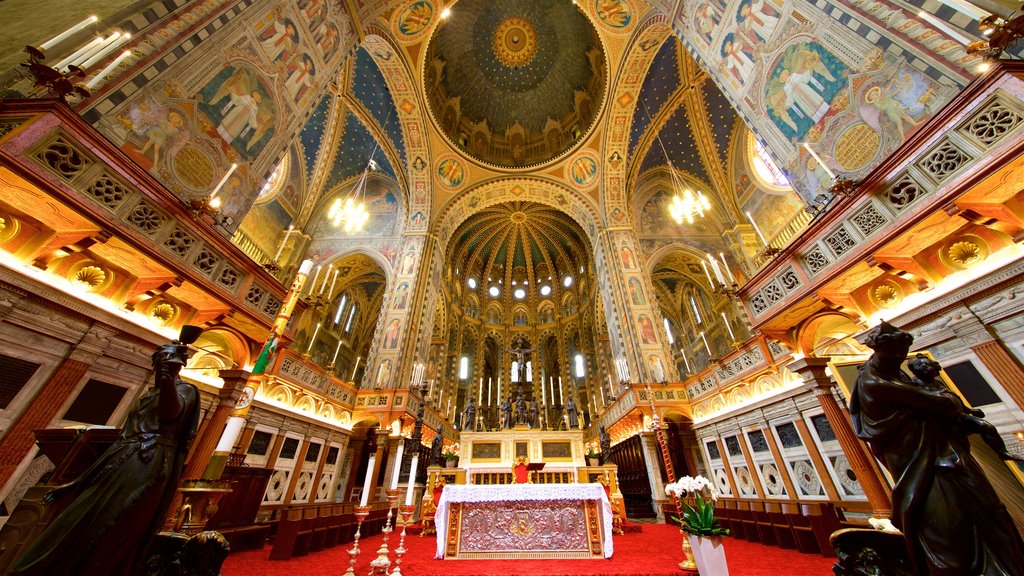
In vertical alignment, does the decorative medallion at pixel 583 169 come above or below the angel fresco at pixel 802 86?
above

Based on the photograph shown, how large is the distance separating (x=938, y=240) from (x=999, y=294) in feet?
3.14

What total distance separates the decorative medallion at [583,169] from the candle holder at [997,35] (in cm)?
1380

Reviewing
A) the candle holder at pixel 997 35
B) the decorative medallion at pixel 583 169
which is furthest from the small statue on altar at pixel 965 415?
the decorative medallion at pixel 583 169

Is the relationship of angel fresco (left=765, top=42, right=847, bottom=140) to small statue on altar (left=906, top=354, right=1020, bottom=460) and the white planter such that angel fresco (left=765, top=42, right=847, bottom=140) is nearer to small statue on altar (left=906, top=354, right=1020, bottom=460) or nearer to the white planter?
small statue on altar (left=906, top=354, right=1020, bottom=460)

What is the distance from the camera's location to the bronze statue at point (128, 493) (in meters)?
2.01

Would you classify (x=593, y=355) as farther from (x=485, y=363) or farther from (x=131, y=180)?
(x=131, y=180)

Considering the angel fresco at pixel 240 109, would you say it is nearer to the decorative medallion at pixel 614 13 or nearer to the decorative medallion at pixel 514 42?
the decorative medallion at pixel 614 13

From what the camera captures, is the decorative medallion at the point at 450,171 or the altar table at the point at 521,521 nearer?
the altar table at the point at 521,521

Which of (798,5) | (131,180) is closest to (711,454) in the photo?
(798,5)

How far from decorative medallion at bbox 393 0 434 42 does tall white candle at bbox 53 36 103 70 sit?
11.0 m

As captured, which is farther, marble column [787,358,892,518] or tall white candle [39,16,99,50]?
marble column [787,358,892,518]

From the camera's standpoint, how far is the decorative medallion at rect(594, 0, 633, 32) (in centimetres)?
1350

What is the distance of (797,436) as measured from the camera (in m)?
8.61

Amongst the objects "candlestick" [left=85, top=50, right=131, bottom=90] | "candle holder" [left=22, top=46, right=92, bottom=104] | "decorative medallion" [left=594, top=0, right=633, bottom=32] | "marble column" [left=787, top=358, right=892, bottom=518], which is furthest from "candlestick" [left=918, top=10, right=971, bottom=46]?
"candlestick" [left=85, top=50, right=131, bottom=90]
